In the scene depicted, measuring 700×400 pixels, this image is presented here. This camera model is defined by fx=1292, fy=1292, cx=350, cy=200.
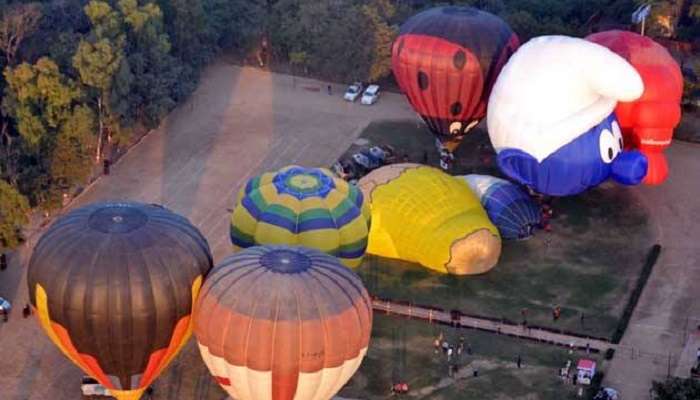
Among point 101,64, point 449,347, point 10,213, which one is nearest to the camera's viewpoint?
point 449,347

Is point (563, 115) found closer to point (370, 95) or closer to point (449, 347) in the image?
point (449, 347)

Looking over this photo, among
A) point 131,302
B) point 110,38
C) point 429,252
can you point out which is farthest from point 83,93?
point 131,302

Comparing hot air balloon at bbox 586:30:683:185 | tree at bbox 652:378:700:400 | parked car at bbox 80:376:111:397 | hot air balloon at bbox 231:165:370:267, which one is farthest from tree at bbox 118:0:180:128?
tree at bbox 652:378:700:400

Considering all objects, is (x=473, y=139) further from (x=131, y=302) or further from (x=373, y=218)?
(x=131, y=302)

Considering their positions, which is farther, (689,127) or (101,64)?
(689,127)

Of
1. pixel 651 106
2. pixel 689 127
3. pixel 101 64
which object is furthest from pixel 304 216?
pixel 689 127

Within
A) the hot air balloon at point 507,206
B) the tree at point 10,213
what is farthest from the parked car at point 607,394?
the tree at point 10,213
